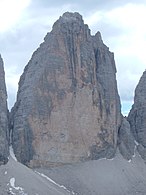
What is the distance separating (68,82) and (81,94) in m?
2.95

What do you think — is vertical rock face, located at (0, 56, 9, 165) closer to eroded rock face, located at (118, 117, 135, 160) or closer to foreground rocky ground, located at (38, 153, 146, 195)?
foreground rocky ground, located at (38, 153, 146, 195)

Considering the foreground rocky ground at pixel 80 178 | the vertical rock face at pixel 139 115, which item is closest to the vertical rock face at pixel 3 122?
the foreground rocky ground at pixel 80 178

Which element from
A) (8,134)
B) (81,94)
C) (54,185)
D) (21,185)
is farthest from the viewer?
(81,94)

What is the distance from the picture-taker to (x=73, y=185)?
85.2m

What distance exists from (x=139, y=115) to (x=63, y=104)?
23274 millimetres

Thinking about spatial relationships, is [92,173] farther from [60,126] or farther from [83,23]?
[83,23]

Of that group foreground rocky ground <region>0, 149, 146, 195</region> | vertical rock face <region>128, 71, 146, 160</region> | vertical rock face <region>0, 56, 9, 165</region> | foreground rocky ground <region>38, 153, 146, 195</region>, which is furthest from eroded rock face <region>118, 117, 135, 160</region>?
vertical rock face <region>0, 56, 9, 165</region>

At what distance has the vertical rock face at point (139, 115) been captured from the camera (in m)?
109

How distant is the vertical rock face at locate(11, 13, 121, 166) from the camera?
88375 millimetres

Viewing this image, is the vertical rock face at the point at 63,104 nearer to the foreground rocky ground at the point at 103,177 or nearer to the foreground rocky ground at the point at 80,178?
the foreground rocky ground at the point at 103,177

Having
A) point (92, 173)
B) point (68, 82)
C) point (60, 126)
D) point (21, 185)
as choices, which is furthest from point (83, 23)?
point (21, 185)

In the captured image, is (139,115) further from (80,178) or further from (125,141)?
(80,178)

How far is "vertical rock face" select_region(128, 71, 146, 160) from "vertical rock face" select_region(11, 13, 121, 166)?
10.1m

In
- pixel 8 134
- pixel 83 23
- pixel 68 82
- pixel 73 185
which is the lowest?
pixel 73 185
